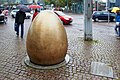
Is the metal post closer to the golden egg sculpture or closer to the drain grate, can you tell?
the drain grate

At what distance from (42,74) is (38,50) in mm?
873

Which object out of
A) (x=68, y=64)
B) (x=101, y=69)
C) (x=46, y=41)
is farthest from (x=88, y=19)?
(x=46, y=41)

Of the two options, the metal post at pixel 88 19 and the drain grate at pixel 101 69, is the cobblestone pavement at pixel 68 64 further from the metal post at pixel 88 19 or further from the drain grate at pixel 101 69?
the metal post at pixel 88 19

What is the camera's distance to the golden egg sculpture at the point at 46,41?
711 cm

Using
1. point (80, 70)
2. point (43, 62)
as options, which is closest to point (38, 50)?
point (43, 62)

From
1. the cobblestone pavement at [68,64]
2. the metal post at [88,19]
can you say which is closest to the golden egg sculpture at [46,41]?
the cobblestone pavement at [68,64]

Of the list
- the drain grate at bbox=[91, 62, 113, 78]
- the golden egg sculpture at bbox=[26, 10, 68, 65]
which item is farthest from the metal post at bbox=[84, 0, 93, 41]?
the golden egg sculpture at bbox=[26, 10, 68, 65]

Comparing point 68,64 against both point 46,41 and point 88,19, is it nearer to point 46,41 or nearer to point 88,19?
point 46,41

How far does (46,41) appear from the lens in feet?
23.3

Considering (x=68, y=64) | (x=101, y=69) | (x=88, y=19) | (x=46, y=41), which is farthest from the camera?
(x=88, y=19)

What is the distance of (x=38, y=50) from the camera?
716 cm

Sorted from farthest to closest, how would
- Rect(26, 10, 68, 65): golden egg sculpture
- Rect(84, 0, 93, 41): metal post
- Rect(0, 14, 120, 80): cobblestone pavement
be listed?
Rect(84, 0, 93, 41): metal post < Rect(26, 10, 68, 65): golden egg sculpture < Rect(0, 14, 120, 80): cobblestone pavement

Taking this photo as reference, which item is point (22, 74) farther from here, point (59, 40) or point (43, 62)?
point (59, 40)

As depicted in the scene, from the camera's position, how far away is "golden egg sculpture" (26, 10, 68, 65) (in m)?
7.11
